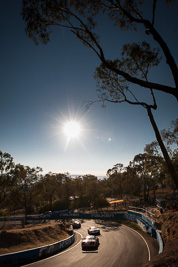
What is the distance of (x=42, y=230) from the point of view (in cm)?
2383

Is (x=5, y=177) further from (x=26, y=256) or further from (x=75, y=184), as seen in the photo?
(x=75, y=184)

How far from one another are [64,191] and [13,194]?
3281cm

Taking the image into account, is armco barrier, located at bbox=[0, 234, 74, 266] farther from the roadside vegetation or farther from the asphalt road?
the roadside vegetation

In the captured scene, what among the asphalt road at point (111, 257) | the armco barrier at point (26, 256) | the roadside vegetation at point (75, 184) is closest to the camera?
the asphalt road at point (111, 257)

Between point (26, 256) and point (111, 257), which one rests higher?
point (26, 256)

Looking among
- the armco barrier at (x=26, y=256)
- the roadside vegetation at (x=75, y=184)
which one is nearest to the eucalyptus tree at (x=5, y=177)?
the roadside vegetation at (x=75, y=184)

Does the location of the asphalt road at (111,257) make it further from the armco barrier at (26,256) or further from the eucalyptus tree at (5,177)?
the eucalyptus tree at (5,177)

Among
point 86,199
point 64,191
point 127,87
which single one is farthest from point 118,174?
point 127,87

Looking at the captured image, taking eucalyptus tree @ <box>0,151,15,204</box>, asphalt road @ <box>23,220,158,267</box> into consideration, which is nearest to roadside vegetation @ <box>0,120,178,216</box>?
eucalyptus tree @ <box>0,151,15,204</box>

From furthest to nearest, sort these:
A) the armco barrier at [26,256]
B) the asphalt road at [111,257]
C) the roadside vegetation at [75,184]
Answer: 1. the roadside vegetation at [75,184]
2. the armco barrier at [26,256]
3. the asphalt road at [111,257]

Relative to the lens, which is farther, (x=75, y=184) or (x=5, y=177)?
(x=75, y=184)

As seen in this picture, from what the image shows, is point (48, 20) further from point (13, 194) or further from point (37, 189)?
point (37, 189)

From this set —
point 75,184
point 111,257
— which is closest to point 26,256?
point 111,257

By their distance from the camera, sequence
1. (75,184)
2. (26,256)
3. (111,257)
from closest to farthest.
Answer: (111,257) < (26,256) < (75,184)
